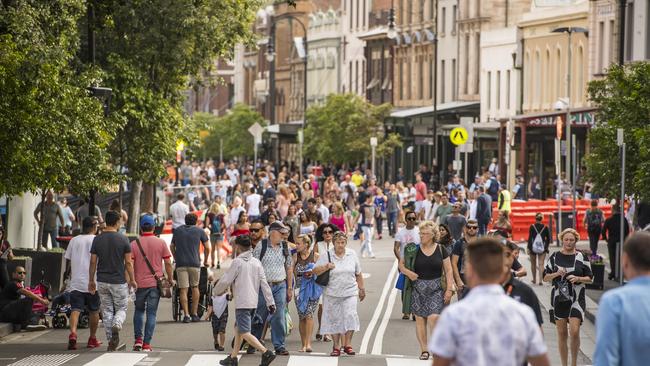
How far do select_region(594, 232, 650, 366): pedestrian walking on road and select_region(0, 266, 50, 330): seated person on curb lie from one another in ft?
44.9

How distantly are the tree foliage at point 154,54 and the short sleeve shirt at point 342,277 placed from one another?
1382cm

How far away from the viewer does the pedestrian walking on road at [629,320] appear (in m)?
8.86

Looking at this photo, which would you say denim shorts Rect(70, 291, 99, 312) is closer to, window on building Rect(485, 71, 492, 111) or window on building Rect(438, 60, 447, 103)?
window on building Rect(485, 71, 492, 111)

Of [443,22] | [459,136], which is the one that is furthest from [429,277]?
[443,22]

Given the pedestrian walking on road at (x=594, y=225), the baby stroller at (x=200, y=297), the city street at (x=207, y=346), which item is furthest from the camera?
the pedestrian walking on road at (x=594, y=225)

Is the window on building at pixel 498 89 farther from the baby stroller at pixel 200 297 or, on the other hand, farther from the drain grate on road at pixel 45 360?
the drain grate on road at pixel 45 360

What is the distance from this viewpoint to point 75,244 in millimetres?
19703

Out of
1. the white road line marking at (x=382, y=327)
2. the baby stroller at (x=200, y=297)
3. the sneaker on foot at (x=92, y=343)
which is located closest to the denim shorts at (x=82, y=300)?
the sneaker on foot at (x=92, y=343)

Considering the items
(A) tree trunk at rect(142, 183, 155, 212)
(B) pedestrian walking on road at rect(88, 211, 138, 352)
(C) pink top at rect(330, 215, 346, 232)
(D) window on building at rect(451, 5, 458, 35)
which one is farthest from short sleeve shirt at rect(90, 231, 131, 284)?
(D) window on building at rect(451, 5, 458, 35)

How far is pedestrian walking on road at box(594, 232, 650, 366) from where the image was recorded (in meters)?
8.86

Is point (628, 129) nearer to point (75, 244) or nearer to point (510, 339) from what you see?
point (75, 244)

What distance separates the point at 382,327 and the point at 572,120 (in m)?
29.6

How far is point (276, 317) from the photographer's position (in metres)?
18.6

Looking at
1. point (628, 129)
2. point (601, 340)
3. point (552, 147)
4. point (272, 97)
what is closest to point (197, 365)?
point (601, 340)
